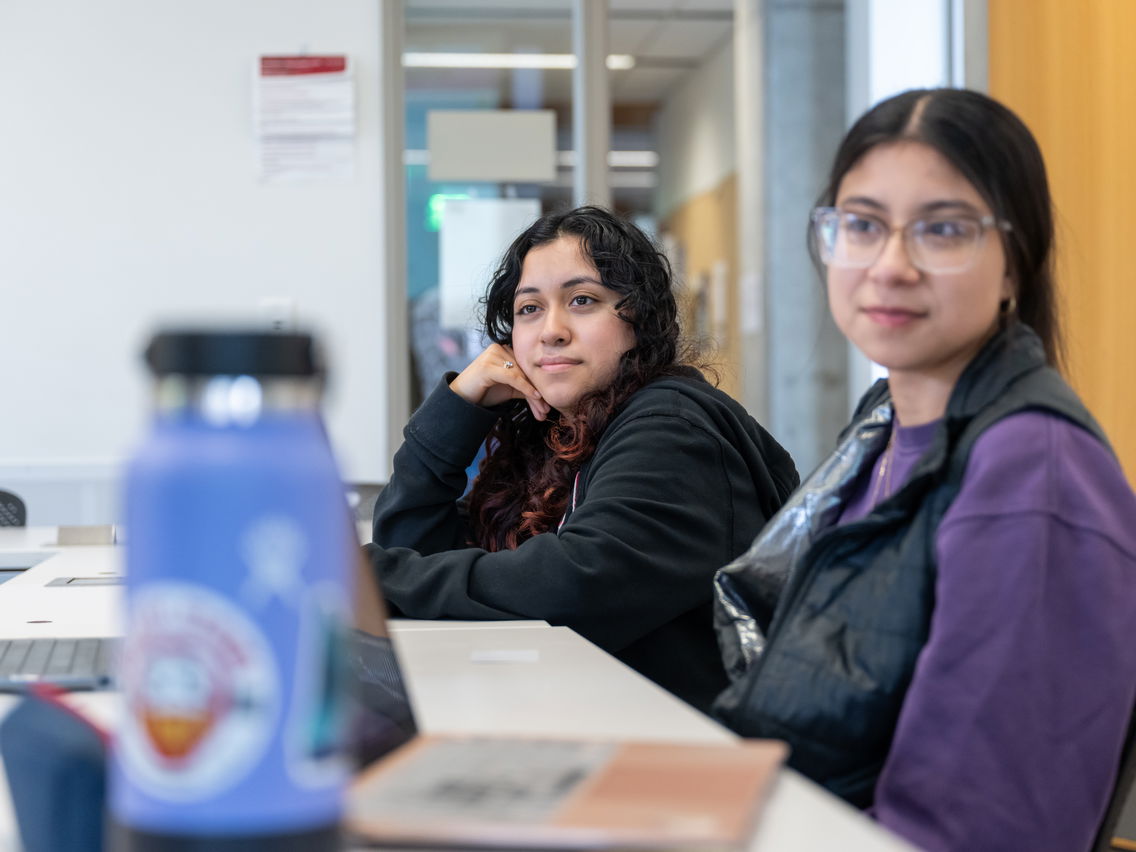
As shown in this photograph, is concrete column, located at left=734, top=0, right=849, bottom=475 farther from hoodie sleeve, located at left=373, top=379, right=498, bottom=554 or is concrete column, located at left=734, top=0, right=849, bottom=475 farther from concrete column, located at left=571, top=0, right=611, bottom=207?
hoodie sleeve, located at left=373, top=379, right=498, bottom=554

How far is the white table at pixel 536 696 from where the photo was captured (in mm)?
700

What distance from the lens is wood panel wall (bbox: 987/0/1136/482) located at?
9.22 feet

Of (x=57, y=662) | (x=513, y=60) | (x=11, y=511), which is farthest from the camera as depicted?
(x=513, y=60)

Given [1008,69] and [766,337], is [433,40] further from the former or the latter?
[1008,69]

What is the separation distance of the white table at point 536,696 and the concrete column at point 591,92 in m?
2.91

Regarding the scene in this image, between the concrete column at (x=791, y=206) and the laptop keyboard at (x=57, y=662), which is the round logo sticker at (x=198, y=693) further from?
the concrete column at (x=791, y=206)

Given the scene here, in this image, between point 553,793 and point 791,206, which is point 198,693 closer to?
point 553,793

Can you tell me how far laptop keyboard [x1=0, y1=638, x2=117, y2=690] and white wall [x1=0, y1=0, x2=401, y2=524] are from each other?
2.68 m

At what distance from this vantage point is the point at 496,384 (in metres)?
1.89

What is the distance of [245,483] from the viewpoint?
464mm

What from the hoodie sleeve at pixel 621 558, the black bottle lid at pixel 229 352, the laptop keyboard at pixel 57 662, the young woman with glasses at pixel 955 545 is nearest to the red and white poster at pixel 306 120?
the hoodie sleeve at pixel 621 558

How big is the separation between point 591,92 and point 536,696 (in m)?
3.52

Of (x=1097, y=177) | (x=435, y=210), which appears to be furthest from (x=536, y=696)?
(x=435, y=210)

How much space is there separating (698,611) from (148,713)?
45.4 inches
